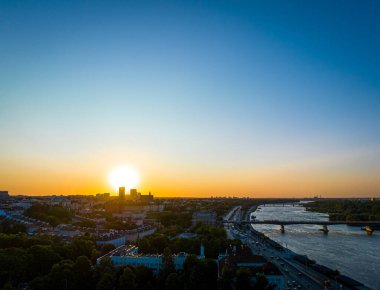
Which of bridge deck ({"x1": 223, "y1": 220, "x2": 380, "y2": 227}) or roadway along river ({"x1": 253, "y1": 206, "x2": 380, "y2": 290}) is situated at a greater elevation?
bridge deck ({"x1": 223, "y1": 220, "x2": 380, "y2": 227})

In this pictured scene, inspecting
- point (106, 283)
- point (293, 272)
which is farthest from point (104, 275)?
point (293, 272)

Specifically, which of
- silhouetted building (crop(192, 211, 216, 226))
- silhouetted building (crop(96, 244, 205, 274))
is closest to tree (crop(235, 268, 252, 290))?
silhouetted building (crop(96, 244, 205, 274))

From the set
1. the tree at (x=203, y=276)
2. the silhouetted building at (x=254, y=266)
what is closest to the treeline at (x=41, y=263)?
the tree at (x=203, y=276)

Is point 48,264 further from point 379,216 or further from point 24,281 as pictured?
point 379,216

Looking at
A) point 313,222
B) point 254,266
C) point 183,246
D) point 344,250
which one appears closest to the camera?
point 254,266

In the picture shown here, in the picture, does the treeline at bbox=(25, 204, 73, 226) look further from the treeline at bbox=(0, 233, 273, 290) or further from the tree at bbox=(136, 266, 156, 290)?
the tree at bbox=(136, 266, 156, 290)

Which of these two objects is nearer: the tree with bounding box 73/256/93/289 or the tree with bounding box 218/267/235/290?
the tree with bounding box 218/267/235/290

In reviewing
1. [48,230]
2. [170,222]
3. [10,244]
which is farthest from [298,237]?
[10,244]

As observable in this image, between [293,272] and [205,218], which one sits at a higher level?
[205,218]

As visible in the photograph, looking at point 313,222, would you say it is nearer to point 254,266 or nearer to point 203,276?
point 254,266
